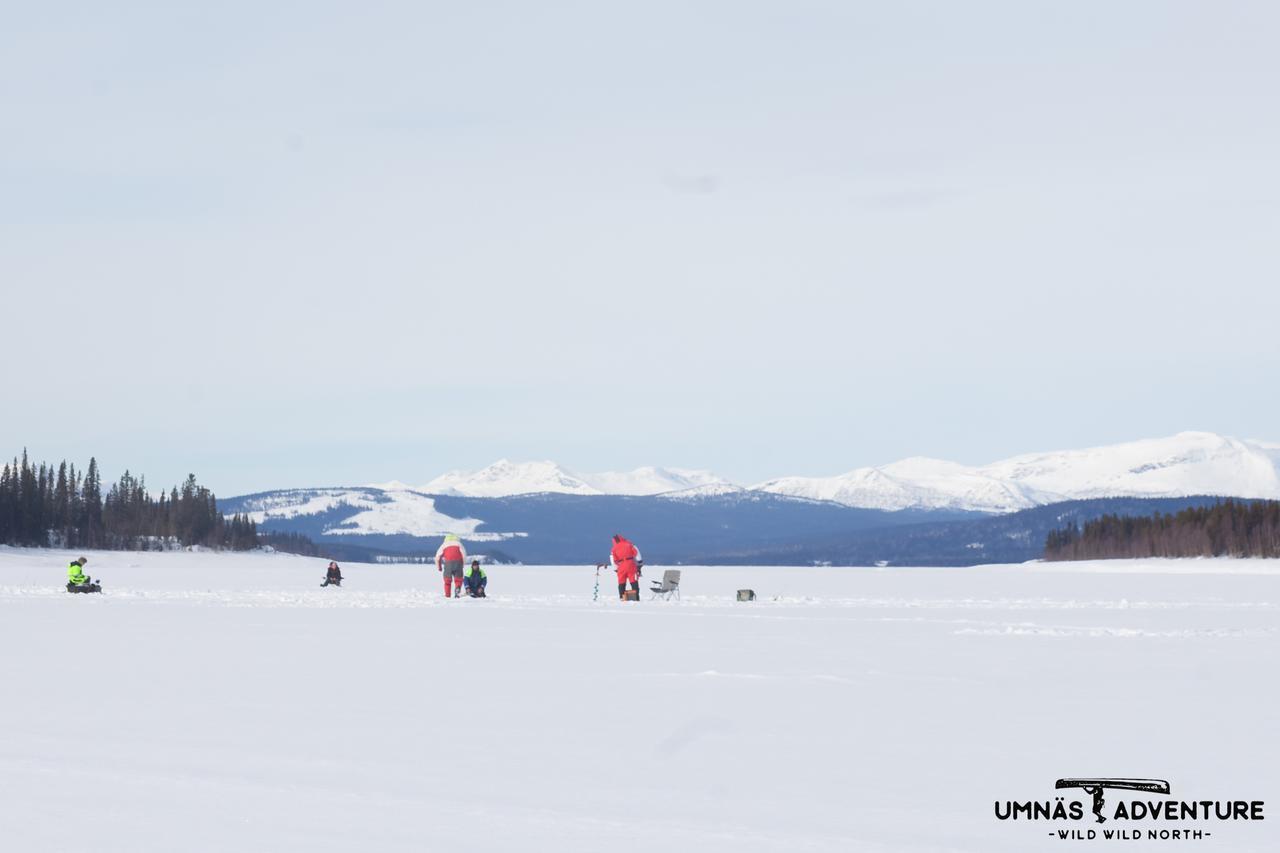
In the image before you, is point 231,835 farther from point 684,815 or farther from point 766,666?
point 766,666

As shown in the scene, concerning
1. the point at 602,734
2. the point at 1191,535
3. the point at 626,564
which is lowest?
the point at 602,734

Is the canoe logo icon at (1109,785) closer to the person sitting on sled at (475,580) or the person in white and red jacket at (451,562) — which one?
the person sitting on sled at (475,580)

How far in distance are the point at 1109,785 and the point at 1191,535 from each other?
126 m

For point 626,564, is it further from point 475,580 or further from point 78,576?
point 78,576

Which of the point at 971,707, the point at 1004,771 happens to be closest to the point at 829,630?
the point at 971,707

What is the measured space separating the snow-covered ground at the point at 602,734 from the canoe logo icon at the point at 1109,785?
0.17m

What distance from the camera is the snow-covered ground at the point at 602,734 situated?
29.3 feet

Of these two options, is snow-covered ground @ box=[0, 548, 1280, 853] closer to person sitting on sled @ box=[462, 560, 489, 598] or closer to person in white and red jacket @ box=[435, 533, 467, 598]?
person sitting on sled @ box=[462, 560, 489, 598]

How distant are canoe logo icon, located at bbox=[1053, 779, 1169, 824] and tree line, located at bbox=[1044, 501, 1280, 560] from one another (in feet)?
370

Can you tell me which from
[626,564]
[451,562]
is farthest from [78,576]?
[626,564]

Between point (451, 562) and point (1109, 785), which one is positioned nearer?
point (1109, 785)

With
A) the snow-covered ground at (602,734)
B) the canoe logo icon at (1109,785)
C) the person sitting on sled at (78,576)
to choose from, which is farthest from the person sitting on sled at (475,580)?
the canoe logo icon at (1109,785)

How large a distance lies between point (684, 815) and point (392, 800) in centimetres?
190

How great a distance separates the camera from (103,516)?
5571 inches
